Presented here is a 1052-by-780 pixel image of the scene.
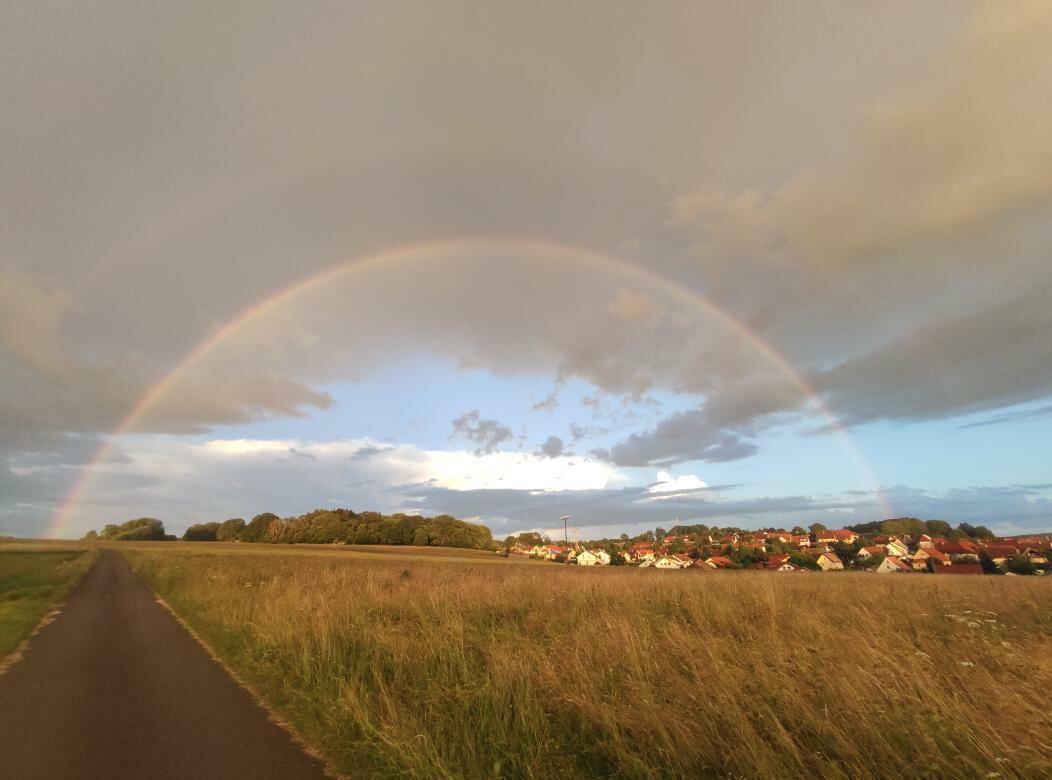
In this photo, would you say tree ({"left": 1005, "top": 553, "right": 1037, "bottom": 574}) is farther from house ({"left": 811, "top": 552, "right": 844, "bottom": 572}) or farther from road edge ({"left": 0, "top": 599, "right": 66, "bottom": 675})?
road edge ({"left": 0, "top": 599, "right": 66, "bottom": 675})

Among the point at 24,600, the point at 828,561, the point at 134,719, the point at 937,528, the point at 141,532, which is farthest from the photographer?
the point at 141,532

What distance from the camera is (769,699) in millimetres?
4805

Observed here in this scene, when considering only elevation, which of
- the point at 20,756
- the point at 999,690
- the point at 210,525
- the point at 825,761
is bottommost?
the point at 20,756

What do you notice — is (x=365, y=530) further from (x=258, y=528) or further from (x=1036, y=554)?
(x=1036, y=554)

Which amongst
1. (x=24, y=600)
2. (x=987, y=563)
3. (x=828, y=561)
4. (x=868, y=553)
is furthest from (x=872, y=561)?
(x=24, y=600)

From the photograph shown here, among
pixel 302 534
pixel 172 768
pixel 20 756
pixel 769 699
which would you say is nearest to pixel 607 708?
pixel 769 699

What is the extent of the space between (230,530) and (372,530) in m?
53.4

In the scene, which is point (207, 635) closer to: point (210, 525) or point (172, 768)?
point (172, 768)

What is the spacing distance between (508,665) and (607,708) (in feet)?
5.82

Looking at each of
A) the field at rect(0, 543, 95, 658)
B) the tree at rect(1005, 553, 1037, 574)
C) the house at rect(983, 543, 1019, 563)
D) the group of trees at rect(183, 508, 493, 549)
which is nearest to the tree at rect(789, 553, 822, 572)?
the house at rect(983, 543, 1019, 563)

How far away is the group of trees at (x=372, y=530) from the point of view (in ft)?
351

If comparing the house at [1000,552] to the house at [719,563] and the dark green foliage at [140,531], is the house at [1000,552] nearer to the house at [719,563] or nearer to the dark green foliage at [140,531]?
Answer: the house at [719,563]

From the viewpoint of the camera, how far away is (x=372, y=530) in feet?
353

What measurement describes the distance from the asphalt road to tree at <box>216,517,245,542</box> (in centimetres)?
13783
